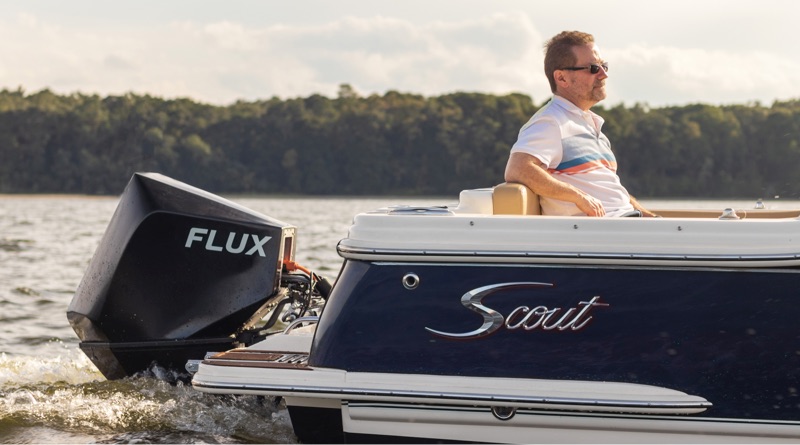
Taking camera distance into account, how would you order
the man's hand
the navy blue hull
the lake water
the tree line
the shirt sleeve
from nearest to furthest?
the navy blue hull → the man's hand → the shirt sleeve → the lake water → the tree line

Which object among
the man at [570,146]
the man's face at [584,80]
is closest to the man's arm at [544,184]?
the man at [570,146]

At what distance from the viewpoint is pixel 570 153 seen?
14.3ft

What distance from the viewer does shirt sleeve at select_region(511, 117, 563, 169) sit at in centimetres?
428

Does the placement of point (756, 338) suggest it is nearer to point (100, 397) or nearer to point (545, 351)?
point (545, 351)

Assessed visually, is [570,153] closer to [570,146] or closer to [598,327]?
[570,146]

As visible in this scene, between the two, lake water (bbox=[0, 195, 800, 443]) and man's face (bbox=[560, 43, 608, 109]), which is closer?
man's face (bbox=[560, 43, 608, 109])

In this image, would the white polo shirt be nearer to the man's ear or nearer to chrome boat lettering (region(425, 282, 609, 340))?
the man's ear

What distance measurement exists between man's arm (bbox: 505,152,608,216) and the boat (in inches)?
2.3

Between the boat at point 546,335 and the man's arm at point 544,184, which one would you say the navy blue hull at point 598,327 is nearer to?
the boat at point 546,335

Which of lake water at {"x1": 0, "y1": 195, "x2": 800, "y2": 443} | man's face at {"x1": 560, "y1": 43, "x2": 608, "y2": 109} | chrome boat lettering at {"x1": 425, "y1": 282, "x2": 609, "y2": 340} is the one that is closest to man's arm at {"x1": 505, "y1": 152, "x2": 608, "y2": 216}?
man's face at {"x1": 560, "y1": 43, "x2": 608, "y2": 109}

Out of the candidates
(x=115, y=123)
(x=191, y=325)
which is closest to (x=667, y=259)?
(x=191, y=325)

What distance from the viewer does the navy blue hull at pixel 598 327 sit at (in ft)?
12.2

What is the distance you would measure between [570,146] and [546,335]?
2.95 ft

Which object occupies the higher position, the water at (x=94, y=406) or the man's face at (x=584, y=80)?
the man's face at (x=584, y=80)
